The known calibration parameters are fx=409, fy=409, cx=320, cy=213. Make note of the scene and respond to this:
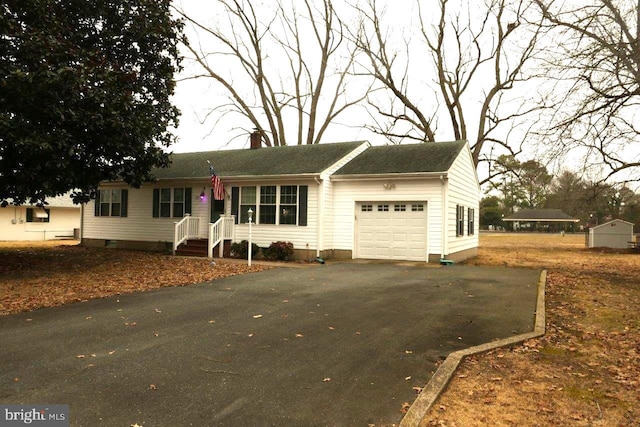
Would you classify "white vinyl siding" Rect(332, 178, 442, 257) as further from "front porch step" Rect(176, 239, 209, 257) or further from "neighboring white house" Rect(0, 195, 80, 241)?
"neighboring white house" Rect(0, 195, 80, 241)

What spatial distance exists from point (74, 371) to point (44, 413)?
2.92ft

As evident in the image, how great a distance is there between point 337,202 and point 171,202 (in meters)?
7.52

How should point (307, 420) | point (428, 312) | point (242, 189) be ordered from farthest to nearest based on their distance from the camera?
point (242, 189), point (428, 312), point (307, 420)

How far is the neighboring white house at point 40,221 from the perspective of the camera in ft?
89.2

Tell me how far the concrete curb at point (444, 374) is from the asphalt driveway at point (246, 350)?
0.12 m

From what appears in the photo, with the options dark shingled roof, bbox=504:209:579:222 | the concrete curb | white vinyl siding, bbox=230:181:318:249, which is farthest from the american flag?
dark shingled roof, bbox=504:209:579:222

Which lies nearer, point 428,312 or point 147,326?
point 147,326

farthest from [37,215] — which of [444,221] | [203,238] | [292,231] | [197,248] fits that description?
[444,221]

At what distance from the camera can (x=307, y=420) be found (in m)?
3.21

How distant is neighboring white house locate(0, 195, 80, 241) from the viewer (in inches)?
1071

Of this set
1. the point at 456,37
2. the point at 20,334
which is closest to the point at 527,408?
A: the point at 20,334

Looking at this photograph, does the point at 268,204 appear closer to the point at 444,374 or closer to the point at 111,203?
the point at 111,203

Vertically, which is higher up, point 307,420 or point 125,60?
point 125,60

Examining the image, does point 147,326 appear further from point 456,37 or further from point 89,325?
point 456,37
